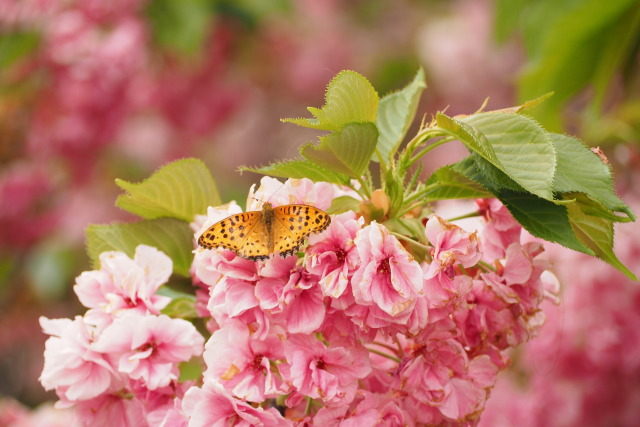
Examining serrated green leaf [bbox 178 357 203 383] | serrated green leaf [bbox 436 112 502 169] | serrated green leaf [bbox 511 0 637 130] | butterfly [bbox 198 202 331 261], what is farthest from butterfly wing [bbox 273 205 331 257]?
serrated green leaf [bbox 511 0 637 130]

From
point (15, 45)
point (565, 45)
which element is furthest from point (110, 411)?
point (15, 45)

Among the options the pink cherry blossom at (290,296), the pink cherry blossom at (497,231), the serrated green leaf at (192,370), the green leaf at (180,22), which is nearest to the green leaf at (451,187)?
the pink cherry blossom at (497,231)

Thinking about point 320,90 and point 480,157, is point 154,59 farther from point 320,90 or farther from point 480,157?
point 480,157

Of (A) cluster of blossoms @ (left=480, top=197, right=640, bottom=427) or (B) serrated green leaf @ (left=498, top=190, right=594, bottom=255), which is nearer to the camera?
(B) serrated green leaf @ (left=498, top=190, right=594, bottom=255)

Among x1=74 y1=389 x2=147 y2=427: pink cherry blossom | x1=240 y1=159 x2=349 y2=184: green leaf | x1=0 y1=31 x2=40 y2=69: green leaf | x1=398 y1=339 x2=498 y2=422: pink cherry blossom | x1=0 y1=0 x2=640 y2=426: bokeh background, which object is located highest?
x1=240 y1=159 x2=349 y2=184: green leaf

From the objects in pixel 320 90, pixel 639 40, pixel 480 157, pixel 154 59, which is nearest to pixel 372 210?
pixel 480 157

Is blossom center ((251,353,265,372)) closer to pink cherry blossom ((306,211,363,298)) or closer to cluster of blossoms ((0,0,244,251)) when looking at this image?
pink cherry blossom ((306,211,363,298))

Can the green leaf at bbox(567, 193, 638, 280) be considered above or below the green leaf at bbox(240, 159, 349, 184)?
below
